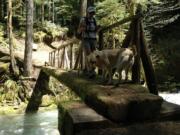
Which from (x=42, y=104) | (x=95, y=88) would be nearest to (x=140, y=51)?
(x=95, y=88)

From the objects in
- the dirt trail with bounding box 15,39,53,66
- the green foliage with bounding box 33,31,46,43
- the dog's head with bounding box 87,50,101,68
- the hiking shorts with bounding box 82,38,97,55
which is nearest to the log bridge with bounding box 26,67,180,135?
the dog's head with bounding box 87,50,101,68

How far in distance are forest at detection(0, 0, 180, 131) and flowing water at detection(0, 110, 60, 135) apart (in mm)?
1110

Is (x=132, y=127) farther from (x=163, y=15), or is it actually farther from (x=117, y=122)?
(x=163, y=15)

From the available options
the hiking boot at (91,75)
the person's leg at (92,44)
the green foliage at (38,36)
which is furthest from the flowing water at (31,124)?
the green foliage at (38,36)

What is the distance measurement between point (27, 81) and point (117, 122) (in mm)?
15302

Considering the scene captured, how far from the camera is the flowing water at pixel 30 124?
542 inches

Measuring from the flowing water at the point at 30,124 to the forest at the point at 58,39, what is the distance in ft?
3.64

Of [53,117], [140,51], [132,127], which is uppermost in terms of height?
[140,51]

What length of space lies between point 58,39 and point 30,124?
498 inches

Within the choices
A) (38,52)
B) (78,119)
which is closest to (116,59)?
(78,119)

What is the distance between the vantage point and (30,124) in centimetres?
1509

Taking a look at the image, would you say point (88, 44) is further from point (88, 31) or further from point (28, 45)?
point (28, 45)

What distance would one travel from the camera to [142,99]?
16.3 feet

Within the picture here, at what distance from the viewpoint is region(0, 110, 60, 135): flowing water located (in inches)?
542
